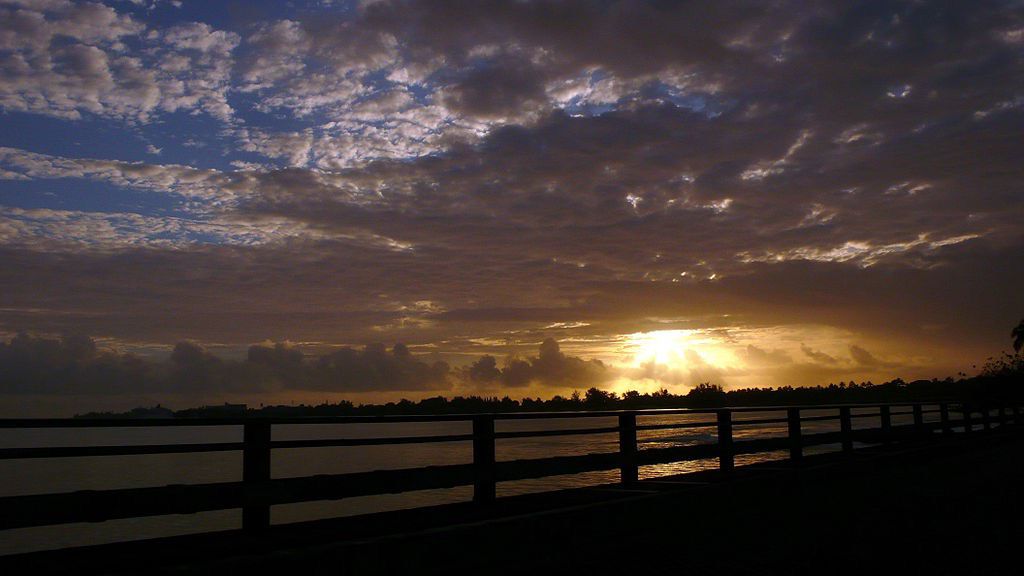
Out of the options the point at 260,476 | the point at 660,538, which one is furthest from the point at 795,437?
the point at 260,476

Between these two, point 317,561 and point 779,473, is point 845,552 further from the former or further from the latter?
point 317,561

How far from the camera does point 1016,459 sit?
19.2 metres

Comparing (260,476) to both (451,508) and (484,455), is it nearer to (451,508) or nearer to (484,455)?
(451,508)

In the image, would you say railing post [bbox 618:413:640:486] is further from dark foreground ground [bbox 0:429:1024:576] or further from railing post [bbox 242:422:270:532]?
railing post [bbox 242:422:270:532]

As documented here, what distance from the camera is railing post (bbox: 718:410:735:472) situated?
13.1 m

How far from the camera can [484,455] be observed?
9102mm

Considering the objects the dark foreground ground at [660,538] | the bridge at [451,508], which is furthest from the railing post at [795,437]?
the dark foreground ground at [660,538]

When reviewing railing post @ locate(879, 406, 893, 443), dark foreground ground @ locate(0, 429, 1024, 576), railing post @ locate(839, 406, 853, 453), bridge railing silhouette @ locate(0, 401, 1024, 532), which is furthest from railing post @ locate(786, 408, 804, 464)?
railing post @ locate(879, 406, 893, 443)

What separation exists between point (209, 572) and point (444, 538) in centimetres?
194

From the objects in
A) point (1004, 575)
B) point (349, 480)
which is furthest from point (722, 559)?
point (349, 480)

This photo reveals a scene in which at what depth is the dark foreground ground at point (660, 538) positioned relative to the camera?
19.6 feet

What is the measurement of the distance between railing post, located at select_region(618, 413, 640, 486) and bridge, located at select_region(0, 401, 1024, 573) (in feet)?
0.07

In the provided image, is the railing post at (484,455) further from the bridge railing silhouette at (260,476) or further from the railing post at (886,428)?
the railing post at (886,428)

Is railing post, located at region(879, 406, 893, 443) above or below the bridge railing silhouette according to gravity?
below
